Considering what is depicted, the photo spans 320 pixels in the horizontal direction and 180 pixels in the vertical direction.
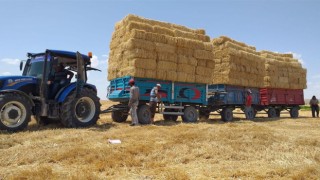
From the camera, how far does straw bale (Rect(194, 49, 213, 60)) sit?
16484mm

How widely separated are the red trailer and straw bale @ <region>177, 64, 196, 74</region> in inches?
301

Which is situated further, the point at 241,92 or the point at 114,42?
the point at 241,92

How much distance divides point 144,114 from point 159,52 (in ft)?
9.62

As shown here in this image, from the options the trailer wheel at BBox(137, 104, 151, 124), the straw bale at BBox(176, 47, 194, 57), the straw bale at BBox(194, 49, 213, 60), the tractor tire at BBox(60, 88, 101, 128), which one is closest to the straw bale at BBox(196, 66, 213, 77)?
the straw bale at BBox(194, 49, 213, 60)

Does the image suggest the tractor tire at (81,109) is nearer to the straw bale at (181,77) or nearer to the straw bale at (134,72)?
the straw bale at (134,72)

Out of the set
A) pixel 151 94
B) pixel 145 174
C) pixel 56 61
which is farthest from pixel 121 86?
pixel 145 174

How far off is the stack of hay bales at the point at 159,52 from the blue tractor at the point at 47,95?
7.47 feet

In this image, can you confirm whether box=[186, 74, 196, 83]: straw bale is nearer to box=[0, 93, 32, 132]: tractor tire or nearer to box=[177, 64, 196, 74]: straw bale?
box=[177, 64, 196, 74]: straw bale

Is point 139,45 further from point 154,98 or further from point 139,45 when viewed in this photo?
point 154,98

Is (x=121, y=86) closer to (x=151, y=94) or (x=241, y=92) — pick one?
(x=151, y=94)

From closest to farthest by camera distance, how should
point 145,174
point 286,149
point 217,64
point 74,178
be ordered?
point 74,178 < point 145,174 < point 286,149 < point 217,64

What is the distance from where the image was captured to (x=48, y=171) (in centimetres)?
562

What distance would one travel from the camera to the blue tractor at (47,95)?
10.2 metres

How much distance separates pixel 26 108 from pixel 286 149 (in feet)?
24.7
